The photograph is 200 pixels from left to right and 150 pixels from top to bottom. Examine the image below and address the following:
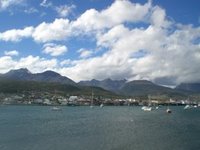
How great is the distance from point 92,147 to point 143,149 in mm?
10151

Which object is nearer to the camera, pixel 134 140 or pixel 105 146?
pixel 105 146

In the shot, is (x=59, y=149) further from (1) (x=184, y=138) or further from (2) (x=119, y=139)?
(1) (x=184, y=138)

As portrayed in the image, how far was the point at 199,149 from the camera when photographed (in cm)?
7888

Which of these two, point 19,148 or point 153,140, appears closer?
point 19,148

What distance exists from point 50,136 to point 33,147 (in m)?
19.8

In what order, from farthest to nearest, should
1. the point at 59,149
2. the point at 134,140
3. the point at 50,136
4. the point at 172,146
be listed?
the point at 50,136 → the point at 134,140 → the point at 172,146 → the point at 59,149

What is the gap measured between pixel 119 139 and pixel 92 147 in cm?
1476

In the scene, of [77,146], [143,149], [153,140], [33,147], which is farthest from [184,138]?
[33,147]

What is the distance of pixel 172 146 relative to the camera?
271 feet

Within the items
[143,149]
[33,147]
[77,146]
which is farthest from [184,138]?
[33,147]

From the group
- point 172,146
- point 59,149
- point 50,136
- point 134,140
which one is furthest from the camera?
point 50,136

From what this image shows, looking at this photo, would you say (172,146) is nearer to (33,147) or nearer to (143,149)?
(143,149)

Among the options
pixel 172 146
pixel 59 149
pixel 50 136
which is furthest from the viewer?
pixel 50 136

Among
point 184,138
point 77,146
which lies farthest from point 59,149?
point 184,138
